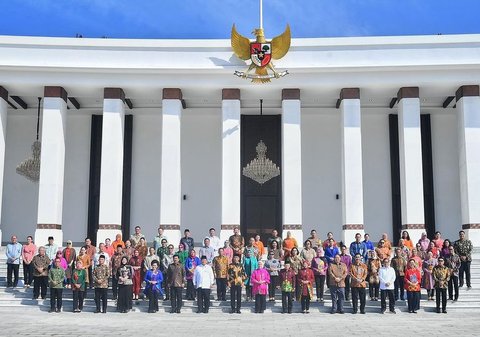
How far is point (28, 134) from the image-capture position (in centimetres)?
2552

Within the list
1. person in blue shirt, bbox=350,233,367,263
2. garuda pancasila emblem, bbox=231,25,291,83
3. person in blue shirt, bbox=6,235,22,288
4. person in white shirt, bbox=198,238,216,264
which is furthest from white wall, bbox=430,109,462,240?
person in blue shirt, bbox=6,235,22,288

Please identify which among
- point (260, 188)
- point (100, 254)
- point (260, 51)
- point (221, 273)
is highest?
point (260, 51)

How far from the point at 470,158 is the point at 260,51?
7.97 meters

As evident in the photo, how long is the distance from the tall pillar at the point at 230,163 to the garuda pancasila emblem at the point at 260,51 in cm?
127

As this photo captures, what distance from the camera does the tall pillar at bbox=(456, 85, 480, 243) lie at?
20.8 metres

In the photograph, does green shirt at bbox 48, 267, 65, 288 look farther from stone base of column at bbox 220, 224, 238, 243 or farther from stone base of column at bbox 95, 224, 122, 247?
stone base of column at bbox 220, 224, 238, 243

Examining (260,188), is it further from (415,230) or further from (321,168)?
(415,230)

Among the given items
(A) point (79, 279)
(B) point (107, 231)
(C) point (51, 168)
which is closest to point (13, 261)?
(A) point (79, 279)

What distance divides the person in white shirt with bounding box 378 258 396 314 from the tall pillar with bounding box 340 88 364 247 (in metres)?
6.88

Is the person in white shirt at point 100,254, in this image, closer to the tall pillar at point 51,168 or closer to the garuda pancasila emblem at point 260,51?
the tall pillar at point 51,168

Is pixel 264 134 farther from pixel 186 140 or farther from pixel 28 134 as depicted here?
pixel 28 134

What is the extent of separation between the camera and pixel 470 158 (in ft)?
69.0

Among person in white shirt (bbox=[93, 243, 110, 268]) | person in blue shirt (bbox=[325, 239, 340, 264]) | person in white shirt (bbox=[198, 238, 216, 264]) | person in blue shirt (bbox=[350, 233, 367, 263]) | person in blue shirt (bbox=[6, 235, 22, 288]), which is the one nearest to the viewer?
person in white shirt (bbox=[93, 243, 110, 268])

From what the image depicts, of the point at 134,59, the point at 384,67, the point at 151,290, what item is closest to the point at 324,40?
the point at 384,67
